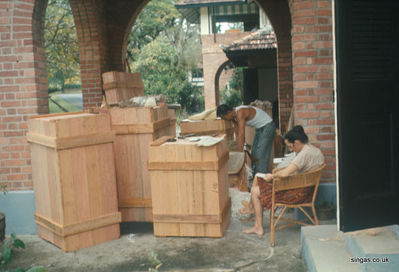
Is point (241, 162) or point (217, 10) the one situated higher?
point (217, 10)

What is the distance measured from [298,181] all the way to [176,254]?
1.53 m

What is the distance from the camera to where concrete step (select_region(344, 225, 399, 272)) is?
336cm

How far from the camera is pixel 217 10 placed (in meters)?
24.8

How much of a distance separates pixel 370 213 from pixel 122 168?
3.12 meters

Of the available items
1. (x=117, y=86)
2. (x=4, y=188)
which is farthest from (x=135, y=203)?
(x=117, y=86)

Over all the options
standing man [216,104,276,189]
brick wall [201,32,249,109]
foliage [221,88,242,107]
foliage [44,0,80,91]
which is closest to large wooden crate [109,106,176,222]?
standing man [216,104,276,189]

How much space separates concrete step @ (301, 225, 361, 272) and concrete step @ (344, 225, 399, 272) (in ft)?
0.29

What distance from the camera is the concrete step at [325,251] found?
3.62 meters

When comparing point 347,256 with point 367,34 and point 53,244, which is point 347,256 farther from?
point 53,244

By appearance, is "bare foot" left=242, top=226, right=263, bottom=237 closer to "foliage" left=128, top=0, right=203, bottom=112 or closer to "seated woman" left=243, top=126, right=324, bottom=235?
"seated woman" left=243, top=126, right=324, bottom=235

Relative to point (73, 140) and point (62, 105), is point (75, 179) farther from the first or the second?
point (62, 105)

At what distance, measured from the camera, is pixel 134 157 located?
5.55 m

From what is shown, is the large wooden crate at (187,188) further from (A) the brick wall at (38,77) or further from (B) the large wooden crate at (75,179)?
(A) the brick wall at (38,77)

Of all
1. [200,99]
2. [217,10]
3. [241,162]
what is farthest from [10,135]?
[200,99]
